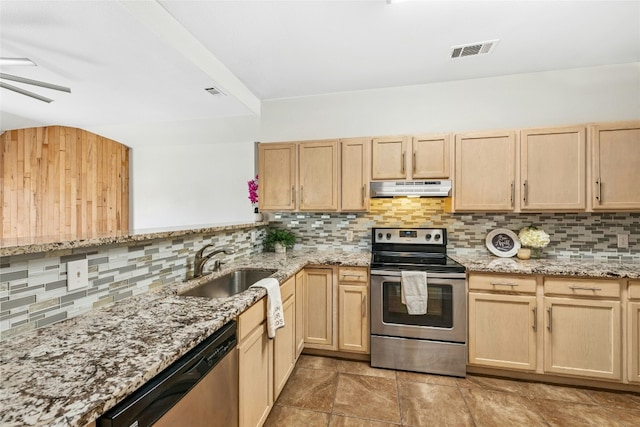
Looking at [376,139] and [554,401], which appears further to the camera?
[376,139]

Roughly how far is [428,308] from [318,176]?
1.59m

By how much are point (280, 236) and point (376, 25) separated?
211cm

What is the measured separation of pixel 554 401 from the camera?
6.71 feet

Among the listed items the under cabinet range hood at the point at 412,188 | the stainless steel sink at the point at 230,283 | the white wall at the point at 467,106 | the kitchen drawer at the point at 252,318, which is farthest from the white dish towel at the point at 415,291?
the white wall at the point at 467,106

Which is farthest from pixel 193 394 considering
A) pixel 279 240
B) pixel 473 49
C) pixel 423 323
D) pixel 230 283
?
pixel 473 49

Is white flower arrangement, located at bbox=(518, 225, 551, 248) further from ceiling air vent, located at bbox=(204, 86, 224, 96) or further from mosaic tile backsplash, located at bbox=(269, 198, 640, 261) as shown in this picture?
ceiling air vent, located at bbox=(204, 86, 224, 96)

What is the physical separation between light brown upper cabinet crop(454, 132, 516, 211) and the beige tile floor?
4.80 ft

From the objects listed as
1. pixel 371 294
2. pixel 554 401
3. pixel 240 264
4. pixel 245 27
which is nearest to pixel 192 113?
pixel 245 27

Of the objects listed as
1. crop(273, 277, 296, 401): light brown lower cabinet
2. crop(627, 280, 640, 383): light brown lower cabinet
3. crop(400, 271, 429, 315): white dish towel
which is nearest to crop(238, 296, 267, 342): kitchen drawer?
crop(273, 277, 296, 401): light brown lower cabinet

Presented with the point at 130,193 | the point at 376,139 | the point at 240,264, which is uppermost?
the point at 376,139

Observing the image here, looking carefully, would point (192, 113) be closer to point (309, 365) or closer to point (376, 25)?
point (376, 25)

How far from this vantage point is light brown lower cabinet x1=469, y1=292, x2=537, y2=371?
2.22 m

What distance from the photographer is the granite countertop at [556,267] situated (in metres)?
2.08

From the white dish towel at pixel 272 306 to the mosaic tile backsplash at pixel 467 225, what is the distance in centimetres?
148
